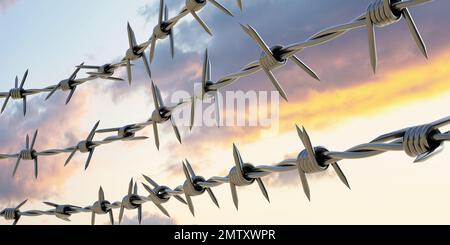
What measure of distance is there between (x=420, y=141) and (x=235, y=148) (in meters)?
0.45

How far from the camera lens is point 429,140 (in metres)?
0.87

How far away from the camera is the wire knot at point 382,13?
0.95 meters

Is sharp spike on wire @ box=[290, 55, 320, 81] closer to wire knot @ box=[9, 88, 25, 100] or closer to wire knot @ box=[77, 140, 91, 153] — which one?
wire knot @ box=[77, 140, 91, 153]

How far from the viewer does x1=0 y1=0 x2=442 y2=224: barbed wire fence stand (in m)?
0.92

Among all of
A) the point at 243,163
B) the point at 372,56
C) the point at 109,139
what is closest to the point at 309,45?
the point at 372,56

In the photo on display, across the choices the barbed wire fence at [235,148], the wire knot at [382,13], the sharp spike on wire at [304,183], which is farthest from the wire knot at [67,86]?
the wire knot at [382,13]

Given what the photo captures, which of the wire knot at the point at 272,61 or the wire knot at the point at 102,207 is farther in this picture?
the wire knot at the point at 102,207

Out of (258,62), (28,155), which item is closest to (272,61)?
(258,62)

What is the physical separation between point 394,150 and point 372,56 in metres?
0.15

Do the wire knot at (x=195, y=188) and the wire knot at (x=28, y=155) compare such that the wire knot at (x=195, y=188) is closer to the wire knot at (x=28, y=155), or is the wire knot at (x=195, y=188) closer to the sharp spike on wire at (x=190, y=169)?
the sharp spike on wire at (x=190, y=169)

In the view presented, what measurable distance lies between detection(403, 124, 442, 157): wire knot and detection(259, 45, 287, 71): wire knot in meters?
0.36
